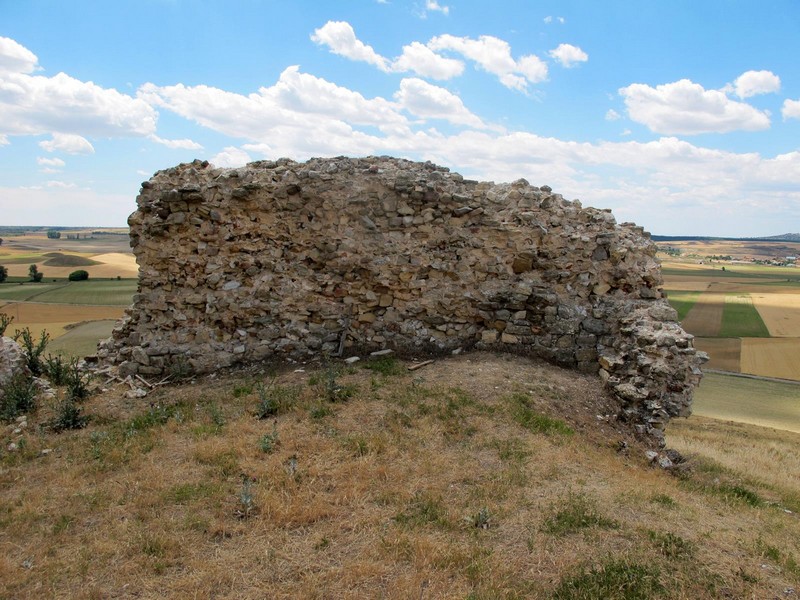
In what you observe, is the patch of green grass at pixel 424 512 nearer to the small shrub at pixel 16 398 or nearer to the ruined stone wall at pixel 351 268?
the ruined stone wall at pixel 351 268

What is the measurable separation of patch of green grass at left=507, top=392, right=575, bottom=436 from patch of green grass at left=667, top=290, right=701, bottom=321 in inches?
958

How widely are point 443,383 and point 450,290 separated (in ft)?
6.39

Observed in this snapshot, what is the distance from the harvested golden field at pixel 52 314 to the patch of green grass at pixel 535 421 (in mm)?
11988

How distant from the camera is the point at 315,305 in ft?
27.5

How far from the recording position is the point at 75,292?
23.7 m

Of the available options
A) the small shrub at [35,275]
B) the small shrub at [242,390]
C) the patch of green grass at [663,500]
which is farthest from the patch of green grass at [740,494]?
the small shrub at [35,275]

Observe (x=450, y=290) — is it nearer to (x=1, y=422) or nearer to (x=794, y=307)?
(x=1, y=422)

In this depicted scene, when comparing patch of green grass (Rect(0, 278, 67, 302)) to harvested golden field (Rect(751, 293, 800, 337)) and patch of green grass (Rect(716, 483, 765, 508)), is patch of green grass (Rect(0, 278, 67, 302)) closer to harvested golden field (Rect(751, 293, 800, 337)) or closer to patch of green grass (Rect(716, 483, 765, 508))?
patch of green grass (Rect(716, 483, 765, 508))

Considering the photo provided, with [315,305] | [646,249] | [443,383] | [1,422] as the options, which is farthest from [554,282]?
[1,422]

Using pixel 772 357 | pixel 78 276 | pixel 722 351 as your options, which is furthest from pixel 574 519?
pixel 78 276

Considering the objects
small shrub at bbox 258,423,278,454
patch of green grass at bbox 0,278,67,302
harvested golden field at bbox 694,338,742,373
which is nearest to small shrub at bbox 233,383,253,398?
small shrub at bbox 258,423,278,454

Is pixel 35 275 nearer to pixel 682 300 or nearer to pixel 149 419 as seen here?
pixel 149 419

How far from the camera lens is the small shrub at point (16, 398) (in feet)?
21.7

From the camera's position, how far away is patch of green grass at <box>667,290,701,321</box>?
93.0 feet
